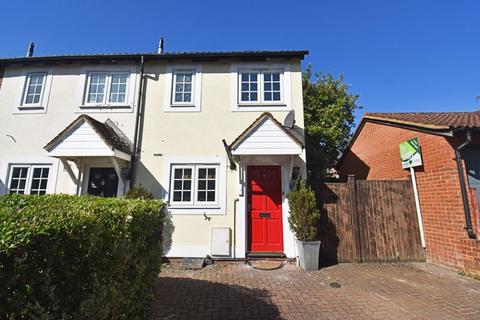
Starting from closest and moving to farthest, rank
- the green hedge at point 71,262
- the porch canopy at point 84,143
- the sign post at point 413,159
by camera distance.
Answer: the green hedge at point 71,262
the porch canopy at point 84,143
the sign post at point 413,159

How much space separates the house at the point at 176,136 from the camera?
7.07 metres

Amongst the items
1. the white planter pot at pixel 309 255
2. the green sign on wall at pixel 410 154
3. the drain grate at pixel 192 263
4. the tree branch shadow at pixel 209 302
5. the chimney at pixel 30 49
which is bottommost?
the tree branch shadow at pixel 209 302

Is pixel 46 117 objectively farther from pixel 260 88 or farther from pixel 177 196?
pixel 260 88

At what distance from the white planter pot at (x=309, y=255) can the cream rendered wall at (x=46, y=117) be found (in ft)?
20.6

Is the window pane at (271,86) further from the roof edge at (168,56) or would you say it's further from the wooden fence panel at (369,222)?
the wooden fence panel at (369,222)

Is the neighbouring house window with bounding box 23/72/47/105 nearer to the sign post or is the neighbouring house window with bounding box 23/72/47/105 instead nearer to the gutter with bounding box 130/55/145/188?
the gutter with bounding box 130/55/145/188

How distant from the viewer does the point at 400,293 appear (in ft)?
15.6

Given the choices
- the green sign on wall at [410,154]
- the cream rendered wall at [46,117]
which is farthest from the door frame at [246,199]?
the cream rendered wall at [46,117]

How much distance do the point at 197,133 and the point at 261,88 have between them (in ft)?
8.58

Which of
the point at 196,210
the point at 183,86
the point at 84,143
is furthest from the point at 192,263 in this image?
the point at 183,86

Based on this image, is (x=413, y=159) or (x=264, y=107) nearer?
(x=413, y=159)

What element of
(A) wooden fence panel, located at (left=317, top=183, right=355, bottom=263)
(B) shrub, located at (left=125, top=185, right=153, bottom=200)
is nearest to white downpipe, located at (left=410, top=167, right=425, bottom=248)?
(A) wooden fence panel, located at (left=317, top=183, right=355, bottom=263)

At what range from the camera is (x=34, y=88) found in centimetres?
852

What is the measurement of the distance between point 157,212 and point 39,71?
330 inches
